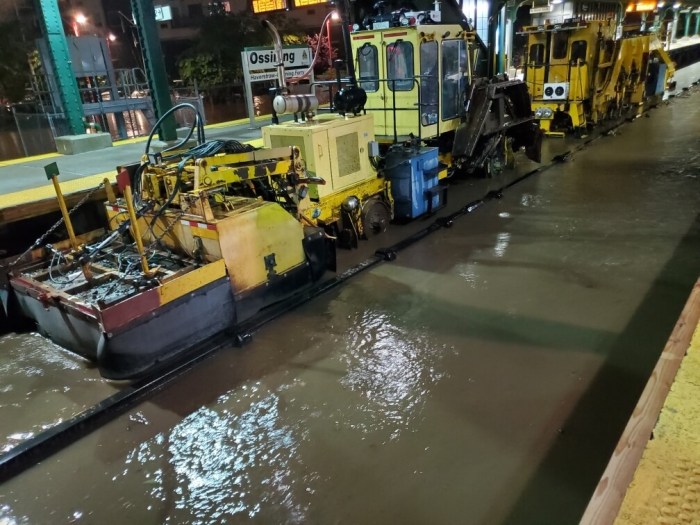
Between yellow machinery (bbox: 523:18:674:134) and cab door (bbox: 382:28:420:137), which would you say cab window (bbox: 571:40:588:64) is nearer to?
yellow machinery (bbox: 523:18:674:134)

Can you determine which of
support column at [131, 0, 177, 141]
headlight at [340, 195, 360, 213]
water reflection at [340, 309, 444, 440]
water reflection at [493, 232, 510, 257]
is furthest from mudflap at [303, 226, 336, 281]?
support column at [131, 0, 177, 141]

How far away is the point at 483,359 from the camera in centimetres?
415

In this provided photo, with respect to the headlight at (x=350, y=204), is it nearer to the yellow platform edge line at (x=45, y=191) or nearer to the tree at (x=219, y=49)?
the yellow platform edge line at (x=45, y=191)

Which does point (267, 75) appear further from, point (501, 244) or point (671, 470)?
point (671, 470)

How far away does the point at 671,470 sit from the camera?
1883 millimetres

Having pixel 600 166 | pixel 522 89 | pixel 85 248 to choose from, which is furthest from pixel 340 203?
pixel 600 166

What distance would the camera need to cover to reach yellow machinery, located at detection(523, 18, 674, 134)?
1220cm

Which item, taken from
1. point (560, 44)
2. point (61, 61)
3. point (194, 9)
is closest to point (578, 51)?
point (560, 44)

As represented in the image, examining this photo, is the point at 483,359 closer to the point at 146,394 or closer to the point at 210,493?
the point at 210,493

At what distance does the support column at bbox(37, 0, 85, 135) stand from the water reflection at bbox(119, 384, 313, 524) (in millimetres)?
7714

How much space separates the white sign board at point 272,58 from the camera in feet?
35.8

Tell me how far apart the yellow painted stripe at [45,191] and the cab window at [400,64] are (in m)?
4.10

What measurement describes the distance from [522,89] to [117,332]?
27.1ft

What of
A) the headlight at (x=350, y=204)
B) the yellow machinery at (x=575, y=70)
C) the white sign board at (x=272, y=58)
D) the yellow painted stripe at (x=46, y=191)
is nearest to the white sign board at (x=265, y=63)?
the white sign board at (x=272, y=58)
